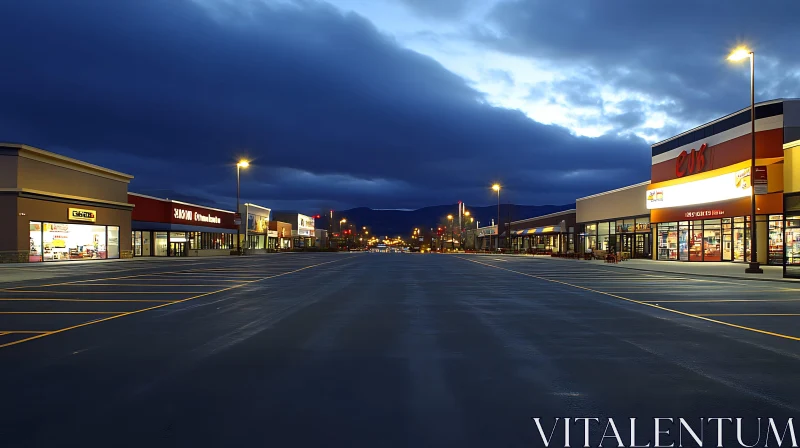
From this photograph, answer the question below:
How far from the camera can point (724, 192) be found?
125 feet

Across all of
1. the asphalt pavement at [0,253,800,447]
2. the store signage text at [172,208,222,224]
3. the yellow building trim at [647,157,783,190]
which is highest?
the yellow building trim at [647,157,783,190]

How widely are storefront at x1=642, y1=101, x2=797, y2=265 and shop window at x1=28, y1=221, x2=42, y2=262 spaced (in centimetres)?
4810

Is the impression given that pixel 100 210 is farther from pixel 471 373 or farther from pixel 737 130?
pixel 737 130

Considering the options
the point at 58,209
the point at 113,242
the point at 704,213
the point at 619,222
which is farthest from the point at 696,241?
the point at 113,242

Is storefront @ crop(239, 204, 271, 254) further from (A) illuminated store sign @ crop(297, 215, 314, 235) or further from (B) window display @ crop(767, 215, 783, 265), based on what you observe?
(B) window display @ crop(767, 215, 783, 265)

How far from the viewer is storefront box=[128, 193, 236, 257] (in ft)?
186

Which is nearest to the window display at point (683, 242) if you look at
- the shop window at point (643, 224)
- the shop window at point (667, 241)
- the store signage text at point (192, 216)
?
the shop window at point (667, 241)

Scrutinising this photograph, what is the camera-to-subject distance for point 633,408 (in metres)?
5.71

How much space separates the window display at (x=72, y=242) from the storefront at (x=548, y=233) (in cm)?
5057

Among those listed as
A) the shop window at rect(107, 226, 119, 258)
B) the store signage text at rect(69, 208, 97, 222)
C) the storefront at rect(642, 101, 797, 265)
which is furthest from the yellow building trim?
the shop window at rect(107, 226, 119, 258)

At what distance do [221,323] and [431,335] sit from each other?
478cm

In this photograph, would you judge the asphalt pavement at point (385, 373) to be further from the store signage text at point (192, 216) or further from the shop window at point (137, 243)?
the store signage text at point (192, 216)

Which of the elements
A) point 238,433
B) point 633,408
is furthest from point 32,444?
point 633,408

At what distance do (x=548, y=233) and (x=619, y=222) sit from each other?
23729 millimetres
